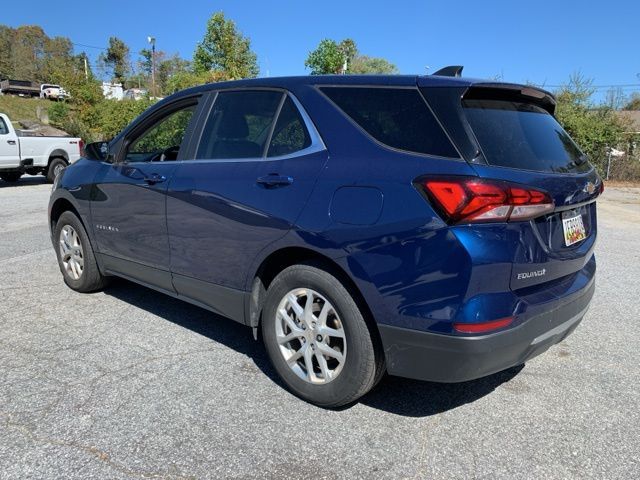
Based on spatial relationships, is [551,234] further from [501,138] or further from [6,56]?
[6,56]

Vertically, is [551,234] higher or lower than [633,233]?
higher

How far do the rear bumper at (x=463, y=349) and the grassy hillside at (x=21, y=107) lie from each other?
51787 mm

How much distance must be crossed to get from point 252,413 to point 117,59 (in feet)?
269

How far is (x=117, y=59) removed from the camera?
75500 millimetres

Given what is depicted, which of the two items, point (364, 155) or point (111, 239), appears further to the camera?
point (111, 239)

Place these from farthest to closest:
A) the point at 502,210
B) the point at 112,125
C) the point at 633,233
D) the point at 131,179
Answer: the point at 112,125
the point at 633,233
the point at 131,179
the point at 502,210

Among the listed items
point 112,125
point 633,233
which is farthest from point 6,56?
point 633,233

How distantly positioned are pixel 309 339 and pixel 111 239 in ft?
7.38

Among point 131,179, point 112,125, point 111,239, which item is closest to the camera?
point 131,179

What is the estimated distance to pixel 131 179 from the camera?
4.11 meters

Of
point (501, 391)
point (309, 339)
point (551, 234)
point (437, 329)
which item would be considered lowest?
point (501, 391)

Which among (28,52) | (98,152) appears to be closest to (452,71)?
(98,152)

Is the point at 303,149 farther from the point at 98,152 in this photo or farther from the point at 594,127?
the point at 594,127

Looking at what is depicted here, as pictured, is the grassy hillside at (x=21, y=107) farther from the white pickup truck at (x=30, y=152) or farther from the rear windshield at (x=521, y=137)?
the rear windshield at (x=521, y=137)
